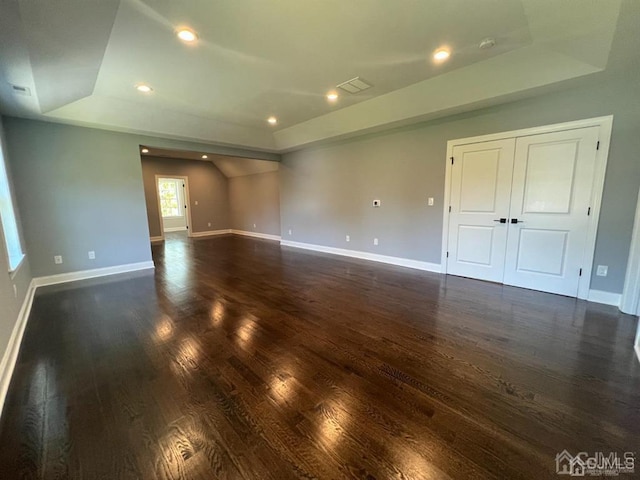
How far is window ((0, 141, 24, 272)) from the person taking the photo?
2945mm

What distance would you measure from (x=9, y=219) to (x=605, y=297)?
714cm

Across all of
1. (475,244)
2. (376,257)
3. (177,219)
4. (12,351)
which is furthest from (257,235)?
(12,351)

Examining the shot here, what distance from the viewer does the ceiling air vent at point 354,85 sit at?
3.50 m

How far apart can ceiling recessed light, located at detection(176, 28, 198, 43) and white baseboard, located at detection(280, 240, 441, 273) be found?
14.3 ft

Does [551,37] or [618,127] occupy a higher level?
[551,37]

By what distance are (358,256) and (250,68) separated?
3963mm

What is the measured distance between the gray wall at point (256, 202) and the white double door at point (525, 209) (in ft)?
18.0

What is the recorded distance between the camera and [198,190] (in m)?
9.51

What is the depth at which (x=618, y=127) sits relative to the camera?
2.91 meters

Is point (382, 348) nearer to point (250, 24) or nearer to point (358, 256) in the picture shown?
point (250, 24)

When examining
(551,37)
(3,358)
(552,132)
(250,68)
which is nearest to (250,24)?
(250,68)

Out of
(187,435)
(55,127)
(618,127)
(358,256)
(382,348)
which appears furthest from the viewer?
(358,256)

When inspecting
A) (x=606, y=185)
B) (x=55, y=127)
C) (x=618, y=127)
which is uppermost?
(x=55, y=127)

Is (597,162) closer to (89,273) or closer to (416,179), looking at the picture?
(416,179)
